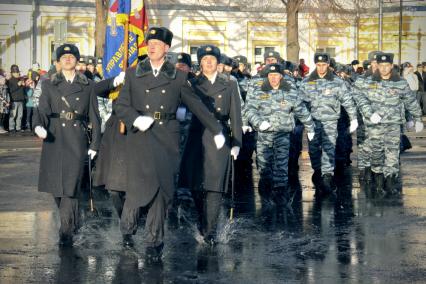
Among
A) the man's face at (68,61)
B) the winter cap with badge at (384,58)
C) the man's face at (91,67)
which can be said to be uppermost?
the man's face at (91,67)

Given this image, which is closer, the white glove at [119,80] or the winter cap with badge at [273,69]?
the white glove at [119,80]

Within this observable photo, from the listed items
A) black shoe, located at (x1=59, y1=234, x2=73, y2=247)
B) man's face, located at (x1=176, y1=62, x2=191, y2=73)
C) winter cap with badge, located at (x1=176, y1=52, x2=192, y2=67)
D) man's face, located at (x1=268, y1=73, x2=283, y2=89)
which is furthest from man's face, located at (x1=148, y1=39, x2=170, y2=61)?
man's face, located at (x1=268, y1=73, x2=283, y2=89)

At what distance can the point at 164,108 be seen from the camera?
395 inches

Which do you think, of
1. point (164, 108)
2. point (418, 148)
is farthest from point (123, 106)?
point (418, 148)

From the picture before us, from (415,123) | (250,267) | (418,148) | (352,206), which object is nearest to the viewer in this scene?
(250,267)

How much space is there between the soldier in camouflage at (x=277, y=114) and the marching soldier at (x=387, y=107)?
3.58 feet

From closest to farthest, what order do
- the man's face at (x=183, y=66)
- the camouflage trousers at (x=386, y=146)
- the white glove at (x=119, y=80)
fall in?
1. the white glove at (x=119, y=80)
2. the man's face at (x=183, y=66)
3. the camouflage trousers at (x=386, y=146)

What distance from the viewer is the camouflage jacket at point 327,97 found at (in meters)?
15.9

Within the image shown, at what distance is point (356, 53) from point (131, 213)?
41.1 metres

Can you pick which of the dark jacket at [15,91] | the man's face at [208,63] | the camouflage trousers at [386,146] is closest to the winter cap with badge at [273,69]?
the camouflage trousers at [386,146]

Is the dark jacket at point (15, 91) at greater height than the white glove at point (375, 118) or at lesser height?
greater

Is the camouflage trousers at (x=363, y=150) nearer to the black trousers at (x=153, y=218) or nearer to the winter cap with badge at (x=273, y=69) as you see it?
the winter cap with badge at (x=273, y=69)

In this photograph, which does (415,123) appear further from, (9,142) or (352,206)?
(9,142)

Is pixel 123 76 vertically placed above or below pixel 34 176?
above
